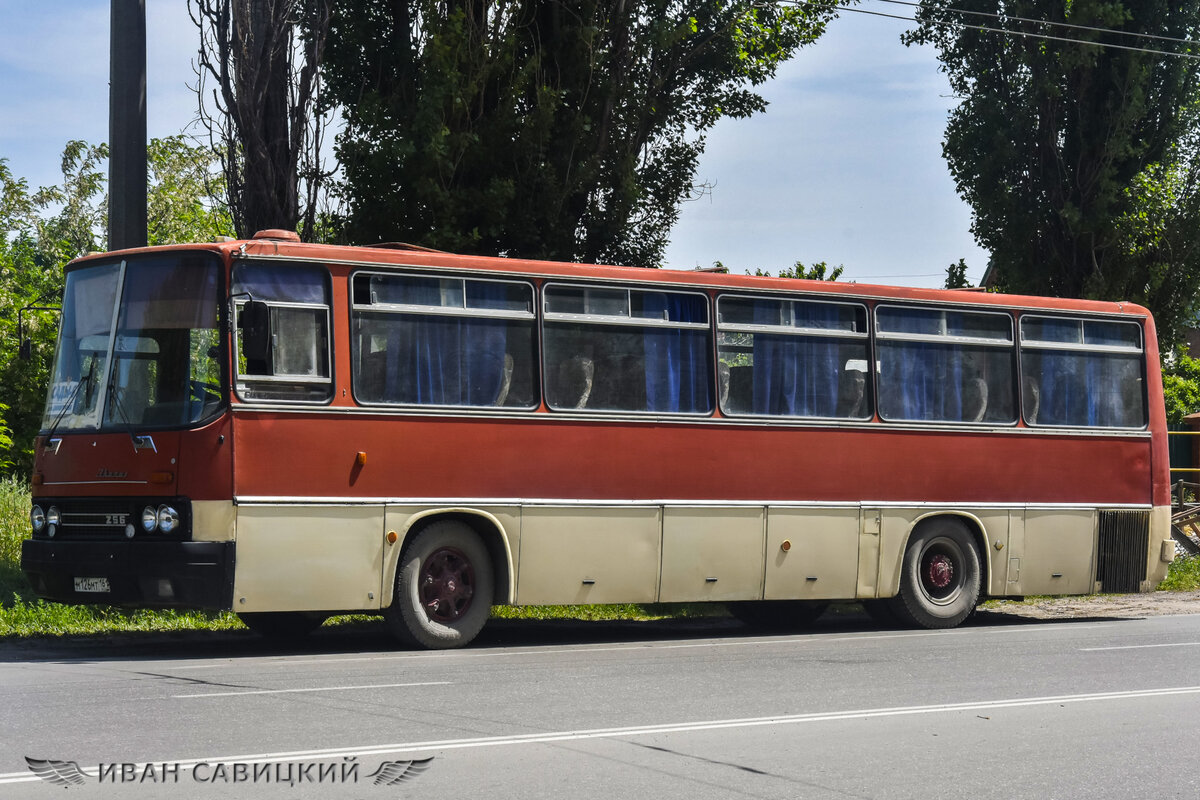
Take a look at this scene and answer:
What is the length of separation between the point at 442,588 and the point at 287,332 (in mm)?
2535

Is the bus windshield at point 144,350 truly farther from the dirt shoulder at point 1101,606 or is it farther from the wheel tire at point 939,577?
the dirt shoulder at point 1101,606

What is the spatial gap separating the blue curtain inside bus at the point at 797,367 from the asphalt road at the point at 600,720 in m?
2.58

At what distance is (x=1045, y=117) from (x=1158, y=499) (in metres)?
11.7

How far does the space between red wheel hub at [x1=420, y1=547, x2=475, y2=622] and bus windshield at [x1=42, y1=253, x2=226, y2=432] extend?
7.66 feet

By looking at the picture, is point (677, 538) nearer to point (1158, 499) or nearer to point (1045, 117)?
point (1158, 499)

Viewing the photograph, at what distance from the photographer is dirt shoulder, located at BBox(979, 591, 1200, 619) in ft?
63.5

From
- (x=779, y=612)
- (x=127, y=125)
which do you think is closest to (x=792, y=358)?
(x=779, y=612)

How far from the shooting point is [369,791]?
6.91 m

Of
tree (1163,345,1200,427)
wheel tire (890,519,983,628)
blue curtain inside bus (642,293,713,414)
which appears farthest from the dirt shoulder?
tree (1163,345,1200,427)

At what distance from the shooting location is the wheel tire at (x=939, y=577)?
16484 mm

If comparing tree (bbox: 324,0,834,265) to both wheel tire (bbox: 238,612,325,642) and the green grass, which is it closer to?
wheel tire (bbox: 238,612,325,642)

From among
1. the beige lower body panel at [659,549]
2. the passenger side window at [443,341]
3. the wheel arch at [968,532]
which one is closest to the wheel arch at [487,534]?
the beige lower body panel at [659,549]

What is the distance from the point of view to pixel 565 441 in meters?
14.1

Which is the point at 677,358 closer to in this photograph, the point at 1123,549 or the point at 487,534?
the point at 487,534
